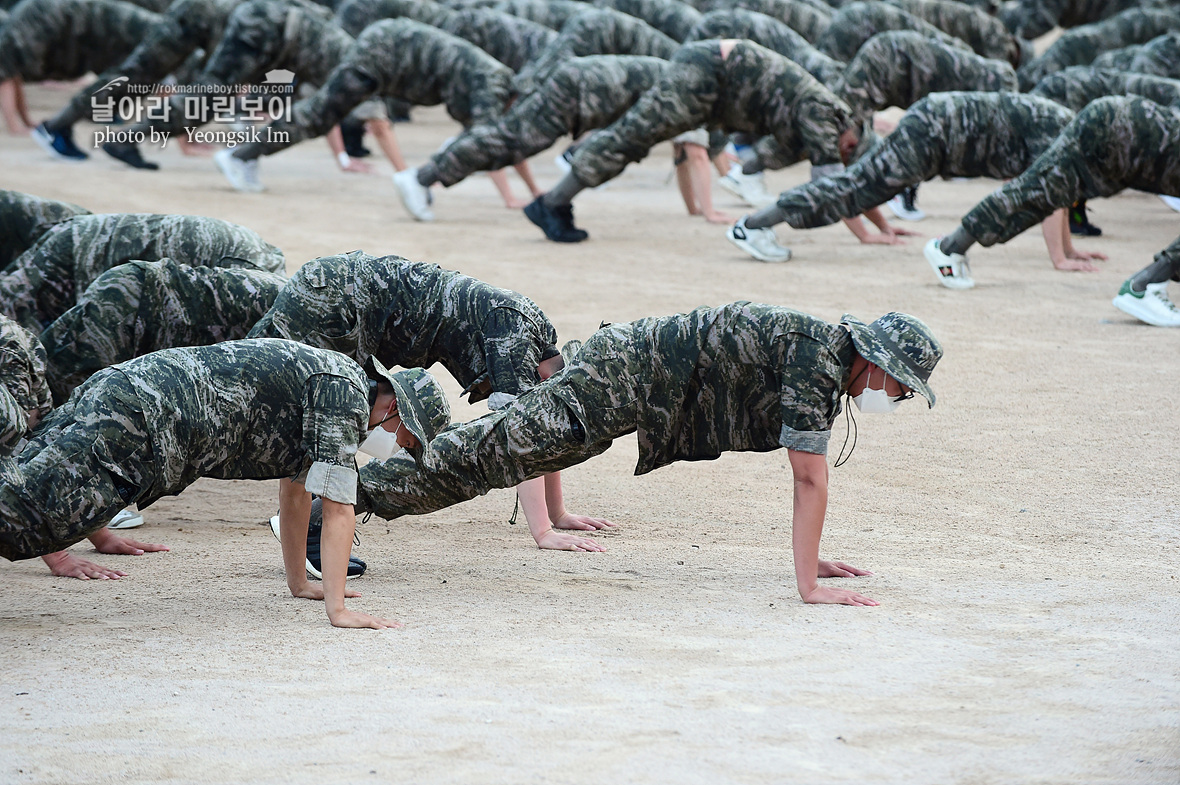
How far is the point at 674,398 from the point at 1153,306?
506 centimetres

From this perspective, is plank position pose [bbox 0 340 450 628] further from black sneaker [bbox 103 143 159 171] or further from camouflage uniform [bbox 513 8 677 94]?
black sneaker [bbox 103 143 159 171]

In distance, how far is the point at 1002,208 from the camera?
8500 mm

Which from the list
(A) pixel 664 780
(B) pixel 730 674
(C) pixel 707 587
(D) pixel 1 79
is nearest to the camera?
(A) pixel 664 780

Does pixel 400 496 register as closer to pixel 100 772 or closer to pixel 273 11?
pixel 100 772

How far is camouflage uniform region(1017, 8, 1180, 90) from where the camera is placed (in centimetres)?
1483

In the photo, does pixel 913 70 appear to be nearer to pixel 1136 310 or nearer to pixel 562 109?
pixel 562 109

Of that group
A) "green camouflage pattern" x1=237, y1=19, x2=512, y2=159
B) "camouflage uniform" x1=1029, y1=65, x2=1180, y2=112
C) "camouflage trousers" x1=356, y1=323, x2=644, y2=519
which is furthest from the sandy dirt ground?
"green camouflage pattern" x1=237, y1=19, x2=512, y2=159

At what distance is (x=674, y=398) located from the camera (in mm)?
4410

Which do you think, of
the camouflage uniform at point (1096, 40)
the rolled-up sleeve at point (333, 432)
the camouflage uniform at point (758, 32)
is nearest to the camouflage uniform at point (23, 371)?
the rolled-up sleeve at point (333, 432)

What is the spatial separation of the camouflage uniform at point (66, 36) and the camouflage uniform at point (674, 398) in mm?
10527

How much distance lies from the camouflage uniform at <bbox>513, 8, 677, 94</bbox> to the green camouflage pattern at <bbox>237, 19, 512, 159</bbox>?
57cm

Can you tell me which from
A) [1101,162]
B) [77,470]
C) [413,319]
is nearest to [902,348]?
[413,319]

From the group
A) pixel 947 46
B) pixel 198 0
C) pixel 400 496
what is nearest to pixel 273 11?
pixel 198 0

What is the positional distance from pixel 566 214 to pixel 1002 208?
11.8 ft
